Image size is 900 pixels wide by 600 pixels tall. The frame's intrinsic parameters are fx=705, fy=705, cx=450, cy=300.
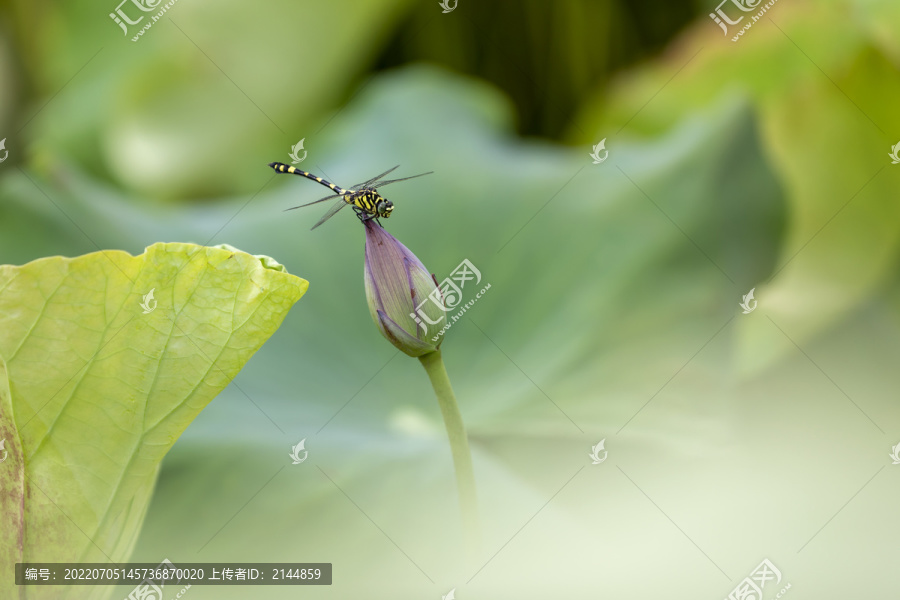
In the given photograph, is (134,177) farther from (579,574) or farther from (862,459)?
(862,459)
